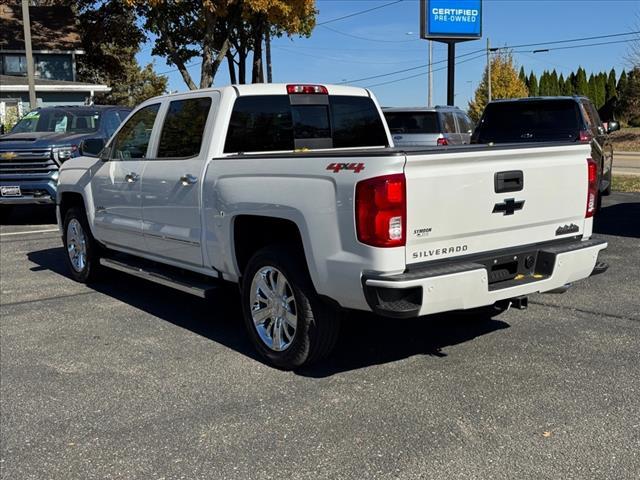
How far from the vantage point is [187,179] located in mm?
5391

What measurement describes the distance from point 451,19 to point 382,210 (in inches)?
737

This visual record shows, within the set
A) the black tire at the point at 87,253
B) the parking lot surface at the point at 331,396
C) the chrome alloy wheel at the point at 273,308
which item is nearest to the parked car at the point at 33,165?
the black tire at the point at 87,253

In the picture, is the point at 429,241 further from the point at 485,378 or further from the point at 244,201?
the point at 244,201

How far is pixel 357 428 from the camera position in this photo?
12.5 feet

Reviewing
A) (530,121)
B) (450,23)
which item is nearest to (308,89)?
(530,121)

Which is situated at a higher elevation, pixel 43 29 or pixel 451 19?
pixel 43 29

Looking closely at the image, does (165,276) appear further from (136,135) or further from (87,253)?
(87,253)

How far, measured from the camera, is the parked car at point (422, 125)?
14391 millimetres

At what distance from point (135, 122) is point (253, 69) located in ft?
90.5

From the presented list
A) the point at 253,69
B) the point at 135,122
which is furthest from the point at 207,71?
the point at 135,122

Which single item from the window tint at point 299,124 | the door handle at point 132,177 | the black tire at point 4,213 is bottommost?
the black tire at point 4,213

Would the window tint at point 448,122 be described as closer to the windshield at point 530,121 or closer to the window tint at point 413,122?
the window tint at point 413,122

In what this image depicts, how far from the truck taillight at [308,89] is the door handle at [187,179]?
1118 mm

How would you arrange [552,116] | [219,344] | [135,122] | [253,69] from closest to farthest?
[219,344], [135,122], [552,116], [253,69]
